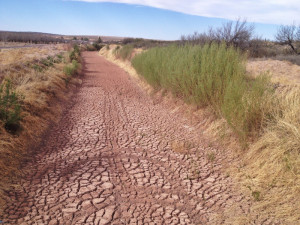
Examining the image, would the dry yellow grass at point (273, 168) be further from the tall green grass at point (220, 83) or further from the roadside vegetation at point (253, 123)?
the tall green grass at point (220, 83)

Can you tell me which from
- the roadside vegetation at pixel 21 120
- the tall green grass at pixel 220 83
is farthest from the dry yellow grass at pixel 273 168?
the roadside vegetation at pixel 21 120

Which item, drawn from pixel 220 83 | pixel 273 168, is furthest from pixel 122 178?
pixel 220 83

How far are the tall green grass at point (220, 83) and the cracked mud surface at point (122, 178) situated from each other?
2.49 feet

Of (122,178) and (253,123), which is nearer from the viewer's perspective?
(122,178)

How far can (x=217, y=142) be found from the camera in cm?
481

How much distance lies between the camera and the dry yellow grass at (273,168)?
9.03 feet

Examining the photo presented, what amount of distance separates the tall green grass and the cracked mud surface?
0.76 m

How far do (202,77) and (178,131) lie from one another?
1.57 m

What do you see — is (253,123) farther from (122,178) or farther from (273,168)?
(122,178)

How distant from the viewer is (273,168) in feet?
11.0

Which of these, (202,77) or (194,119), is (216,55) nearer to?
(202,77)

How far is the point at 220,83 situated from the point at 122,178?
3.30 meters

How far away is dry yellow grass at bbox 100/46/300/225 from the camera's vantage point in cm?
275

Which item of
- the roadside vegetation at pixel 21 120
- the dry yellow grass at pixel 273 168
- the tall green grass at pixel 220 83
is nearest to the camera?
the dry yellow grass at pixel 273 168
